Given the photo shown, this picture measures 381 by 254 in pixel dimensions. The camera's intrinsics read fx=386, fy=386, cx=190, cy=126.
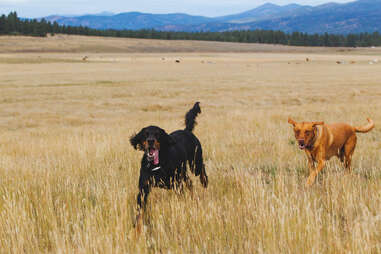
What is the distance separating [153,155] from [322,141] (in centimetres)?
275

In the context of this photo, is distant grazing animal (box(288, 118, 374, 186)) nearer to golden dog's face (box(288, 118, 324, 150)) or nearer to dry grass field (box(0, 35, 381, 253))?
golden dog's face (box(288, 118, 324, 150))

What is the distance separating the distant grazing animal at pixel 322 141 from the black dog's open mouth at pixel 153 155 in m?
2.18

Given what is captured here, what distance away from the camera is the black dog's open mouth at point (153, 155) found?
13.2 ft

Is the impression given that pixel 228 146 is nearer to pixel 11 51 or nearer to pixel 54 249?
pixel 54 249

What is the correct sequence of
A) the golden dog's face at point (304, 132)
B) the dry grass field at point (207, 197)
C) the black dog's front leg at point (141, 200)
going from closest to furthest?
the dry grass field at point (207, 197), the black dog's front leg at point (141, 200), the golden dog's face at point (304, 132)

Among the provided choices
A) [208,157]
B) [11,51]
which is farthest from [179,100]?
[11,51]

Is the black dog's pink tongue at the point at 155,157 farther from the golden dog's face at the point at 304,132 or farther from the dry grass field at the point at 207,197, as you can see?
the golden dog's face at the point at 304,132

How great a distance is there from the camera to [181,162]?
15.2ft

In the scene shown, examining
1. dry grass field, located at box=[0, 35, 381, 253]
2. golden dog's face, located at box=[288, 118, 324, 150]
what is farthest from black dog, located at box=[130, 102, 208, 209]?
golden dog's face, located at box=[288, 118, 324, 150]

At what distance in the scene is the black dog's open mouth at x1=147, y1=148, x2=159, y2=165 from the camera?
4.04 metres

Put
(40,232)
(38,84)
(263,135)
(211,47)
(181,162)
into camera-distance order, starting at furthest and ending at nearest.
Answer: (211,47), (38,84), (263,135), (181,162), (40,232)

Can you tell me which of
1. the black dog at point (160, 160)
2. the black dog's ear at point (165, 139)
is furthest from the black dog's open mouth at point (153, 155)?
the black dog's ear at point (165, 139)

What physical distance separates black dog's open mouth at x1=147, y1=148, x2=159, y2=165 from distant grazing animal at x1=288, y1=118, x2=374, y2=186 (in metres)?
2.18

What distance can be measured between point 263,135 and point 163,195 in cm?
544
